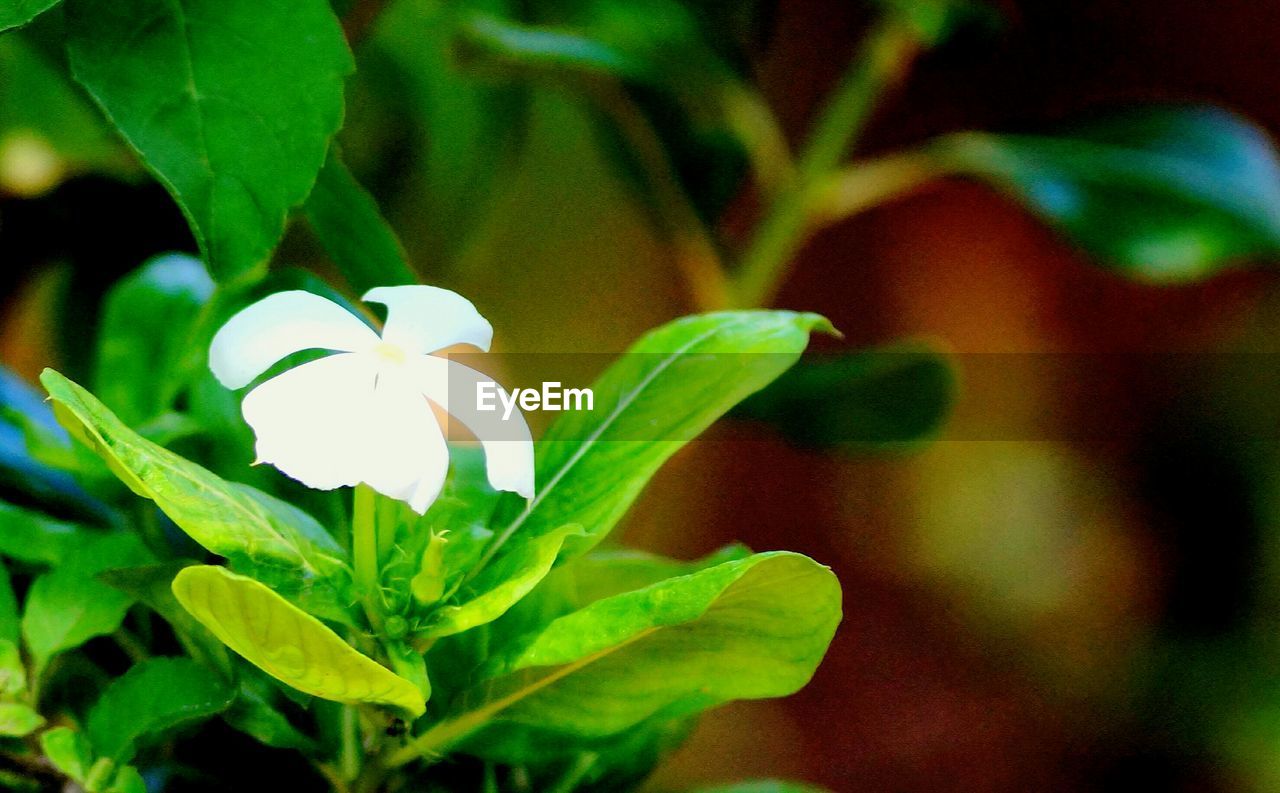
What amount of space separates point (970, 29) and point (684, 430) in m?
0.64

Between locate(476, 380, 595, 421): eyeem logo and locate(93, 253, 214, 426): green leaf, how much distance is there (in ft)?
0.53

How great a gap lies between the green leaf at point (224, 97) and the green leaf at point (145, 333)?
0.12m

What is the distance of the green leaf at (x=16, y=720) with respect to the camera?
0.30 metres

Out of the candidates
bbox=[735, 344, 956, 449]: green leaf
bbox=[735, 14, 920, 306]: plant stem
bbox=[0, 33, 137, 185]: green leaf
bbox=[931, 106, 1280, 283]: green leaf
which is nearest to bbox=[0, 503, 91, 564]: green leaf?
bbox=[0, 33, 137, 185]: green leaf

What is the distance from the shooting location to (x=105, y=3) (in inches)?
13.4

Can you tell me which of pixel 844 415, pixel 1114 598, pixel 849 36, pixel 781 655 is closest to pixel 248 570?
pixel 781 655

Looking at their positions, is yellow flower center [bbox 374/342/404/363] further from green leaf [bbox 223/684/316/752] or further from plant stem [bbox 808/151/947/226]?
plant stem [bbox 808/151/947/226]

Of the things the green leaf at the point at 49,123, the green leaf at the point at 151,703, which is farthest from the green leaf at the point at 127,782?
the green leaf at the point at 49,123

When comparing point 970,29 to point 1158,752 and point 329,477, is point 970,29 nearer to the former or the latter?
point 329,477

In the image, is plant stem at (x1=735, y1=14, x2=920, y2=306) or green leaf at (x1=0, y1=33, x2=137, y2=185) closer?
green leaf at (x1=0, y1=33, x2=137, y2=185)

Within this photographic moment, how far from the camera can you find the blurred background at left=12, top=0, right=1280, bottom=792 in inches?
50.2

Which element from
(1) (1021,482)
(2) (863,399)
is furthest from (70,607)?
(1) (1021,482)

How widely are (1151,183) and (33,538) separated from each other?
2.58 ft

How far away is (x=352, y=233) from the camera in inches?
14.4
